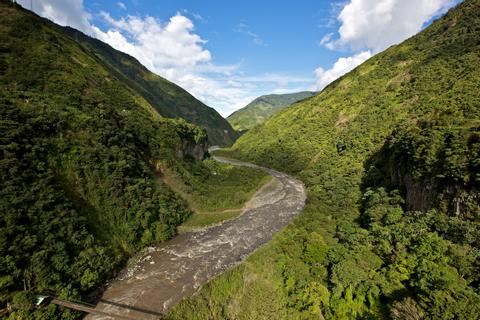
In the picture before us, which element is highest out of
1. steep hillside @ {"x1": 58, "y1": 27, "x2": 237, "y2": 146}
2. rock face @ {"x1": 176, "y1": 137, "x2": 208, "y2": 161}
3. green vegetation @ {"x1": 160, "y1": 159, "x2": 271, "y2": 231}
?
steep hillside @ {"x1": 58, "y1": 27, "x2": 237, "y2": 146}

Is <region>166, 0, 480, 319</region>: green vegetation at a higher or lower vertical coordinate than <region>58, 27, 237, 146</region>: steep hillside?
lower

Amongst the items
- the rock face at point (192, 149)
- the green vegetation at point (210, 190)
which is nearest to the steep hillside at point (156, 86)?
the rock face at point (192, 149)

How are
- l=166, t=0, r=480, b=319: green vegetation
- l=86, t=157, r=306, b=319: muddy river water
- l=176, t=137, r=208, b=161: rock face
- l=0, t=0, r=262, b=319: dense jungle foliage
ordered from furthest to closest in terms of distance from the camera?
l=176, t=137, r=208, b=161: rock face, l=86, t=157, r=306, b=319: muddy river water, l=0, t=0, r=262, b=319: dense jungle foliage, l=166, t=0, r=480, b=319: green vegetation

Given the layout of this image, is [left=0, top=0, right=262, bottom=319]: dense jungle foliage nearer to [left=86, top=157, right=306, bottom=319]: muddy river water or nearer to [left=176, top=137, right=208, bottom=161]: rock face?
[left=86, top=157, right=306, bottom=319]: muddy river water

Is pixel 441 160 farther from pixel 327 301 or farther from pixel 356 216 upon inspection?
pixel 327 301

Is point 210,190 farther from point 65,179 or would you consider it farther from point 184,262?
point 65,179

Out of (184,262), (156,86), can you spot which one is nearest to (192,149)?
(184,262)

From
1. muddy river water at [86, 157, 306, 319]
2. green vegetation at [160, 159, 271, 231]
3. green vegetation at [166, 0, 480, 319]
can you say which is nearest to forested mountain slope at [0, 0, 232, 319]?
green vegetation at [160, 159, 271, 231]
